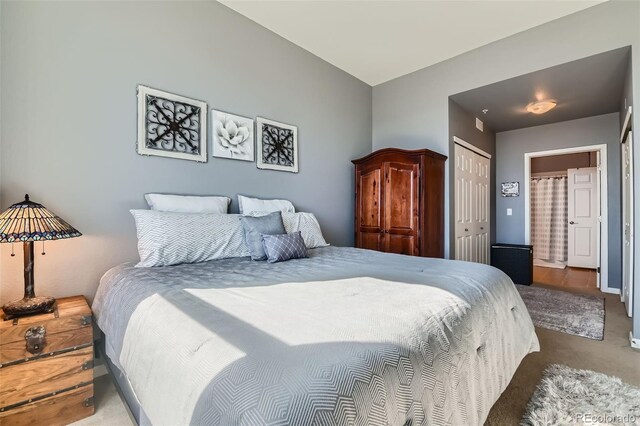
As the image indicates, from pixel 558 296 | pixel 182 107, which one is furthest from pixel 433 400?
pixel 558 296

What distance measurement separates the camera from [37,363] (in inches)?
56.5

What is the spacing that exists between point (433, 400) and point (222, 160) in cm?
237

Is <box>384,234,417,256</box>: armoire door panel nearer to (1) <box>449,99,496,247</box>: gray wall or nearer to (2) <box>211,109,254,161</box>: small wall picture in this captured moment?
A: (1) <box>449,99,496,247</box>: gray wall

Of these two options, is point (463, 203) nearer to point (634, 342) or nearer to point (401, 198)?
point (401, 198)

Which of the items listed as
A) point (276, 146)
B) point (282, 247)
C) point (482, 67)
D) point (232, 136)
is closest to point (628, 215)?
point (482, 67)

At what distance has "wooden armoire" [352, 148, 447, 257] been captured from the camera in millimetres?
3221

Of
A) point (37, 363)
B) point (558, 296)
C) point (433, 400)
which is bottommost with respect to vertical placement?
point (558, 296)

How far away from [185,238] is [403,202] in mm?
2326

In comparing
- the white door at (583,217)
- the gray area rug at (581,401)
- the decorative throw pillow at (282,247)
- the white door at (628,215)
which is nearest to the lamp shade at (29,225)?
the decorative throw pillow at (282,247)

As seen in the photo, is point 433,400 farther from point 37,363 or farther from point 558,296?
point 558,296

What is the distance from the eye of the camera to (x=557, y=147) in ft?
15.4

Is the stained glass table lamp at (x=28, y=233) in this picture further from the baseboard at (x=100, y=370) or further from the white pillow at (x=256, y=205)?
the white pillow at (x=256, y=205)

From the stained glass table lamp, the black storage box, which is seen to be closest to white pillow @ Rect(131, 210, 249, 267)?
the stained glass table lamp

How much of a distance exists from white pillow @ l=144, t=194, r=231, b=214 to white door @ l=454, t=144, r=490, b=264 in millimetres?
2940
